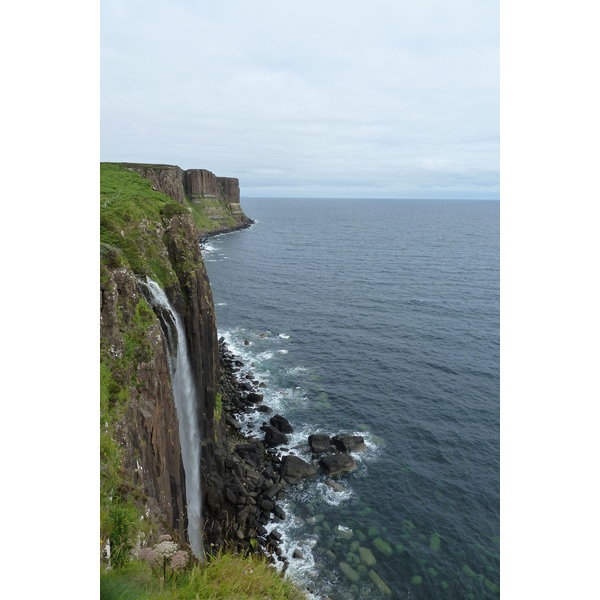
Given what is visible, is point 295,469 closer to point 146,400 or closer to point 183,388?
point 183,388

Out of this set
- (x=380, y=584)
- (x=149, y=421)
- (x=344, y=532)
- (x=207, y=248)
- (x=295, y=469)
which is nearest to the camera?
(x=149, y=421)

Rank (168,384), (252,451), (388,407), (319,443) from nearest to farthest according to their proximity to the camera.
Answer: (168,384)
(252,451)
(319,443)
(388,407)

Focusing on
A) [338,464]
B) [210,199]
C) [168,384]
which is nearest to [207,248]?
[210,199]

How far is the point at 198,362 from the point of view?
97.0 ft

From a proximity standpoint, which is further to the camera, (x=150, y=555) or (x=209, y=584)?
(x=209, y=584)

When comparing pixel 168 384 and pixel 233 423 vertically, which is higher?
pixel 168 384

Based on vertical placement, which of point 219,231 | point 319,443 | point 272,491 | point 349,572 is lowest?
point 349,572

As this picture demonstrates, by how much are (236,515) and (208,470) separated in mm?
3591

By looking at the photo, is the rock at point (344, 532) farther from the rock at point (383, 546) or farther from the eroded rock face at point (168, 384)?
the eroded rock face at point (168, 384)

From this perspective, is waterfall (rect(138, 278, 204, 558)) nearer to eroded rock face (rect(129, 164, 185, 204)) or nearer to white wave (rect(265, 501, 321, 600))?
white wave (rect(265, 501, 321, 600))

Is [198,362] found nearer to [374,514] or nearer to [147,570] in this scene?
[374,514]

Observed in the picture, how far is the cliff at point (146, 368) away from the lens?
1297 centimetres

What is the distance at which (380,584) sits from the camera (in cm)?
2430

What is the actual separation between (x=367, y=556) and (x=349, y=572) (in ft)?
5.59
